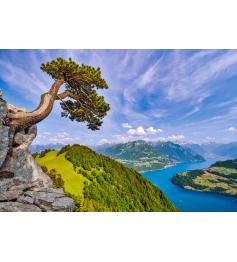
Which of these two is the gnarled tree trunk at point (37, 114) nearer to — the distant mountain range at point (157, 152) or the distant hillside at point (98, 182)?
the distant hillside at point (98, 182)

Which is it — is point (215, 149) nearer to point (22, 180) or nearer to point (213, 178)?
point (213, 178)

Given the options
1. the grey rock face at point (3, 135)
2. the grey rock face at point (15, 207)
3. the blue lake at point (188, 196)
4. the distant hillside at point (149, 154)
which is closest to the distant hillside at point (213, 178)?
the blue lake at point (188, 196)

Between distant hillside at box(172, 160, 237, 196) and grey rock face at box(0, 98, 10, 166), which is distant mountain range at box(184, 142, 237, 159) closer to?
distant hillside at box(172, 160, 237, 196)

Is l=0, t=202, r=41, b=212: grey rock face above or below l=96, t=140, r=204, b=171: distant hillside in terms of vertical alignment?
below

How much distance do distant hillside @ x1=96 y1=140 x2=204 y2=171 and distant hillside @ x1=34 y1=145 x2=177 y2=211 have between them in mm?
1115

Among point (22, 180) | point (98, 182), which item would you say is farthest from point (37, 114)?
point (98, 182)

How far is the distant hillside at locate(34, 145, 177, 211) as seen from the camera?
9.15 meters

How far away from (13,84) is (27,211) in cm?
534

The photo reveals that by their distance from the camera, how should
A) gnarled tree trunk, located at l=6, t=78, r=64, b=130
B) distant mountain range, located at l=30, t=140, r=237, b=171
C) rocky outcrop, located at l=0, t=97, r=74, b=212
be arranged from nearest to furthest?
1. rocky outcrop, located at l=0, t=97, r=74, b=212
2. gnarled tree trunk, located at l=6, t=78, r=64, b=130
3. distant mountain range, located at l=30, t=140, r=237, b=171

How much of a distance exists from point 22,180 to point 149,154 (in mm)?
5842

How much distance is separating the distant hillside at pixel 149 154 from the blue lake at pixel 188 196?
42cm

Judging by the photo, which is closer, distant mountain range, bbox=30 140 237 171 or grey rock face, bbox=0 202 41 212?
grey rock face, bbox=0 202 41 212

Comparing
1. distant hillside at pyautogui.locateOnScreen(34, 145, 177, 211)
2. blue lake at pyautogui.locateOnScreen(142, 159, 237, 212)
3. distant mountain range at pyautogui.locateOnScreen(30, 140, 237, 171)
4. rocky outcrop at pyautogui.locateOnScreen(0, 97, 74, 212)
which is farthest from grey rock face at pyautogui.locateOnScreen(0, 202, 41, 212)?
blue lake at pyautogui.locateOnScreen(142, 159, 237, 212)
